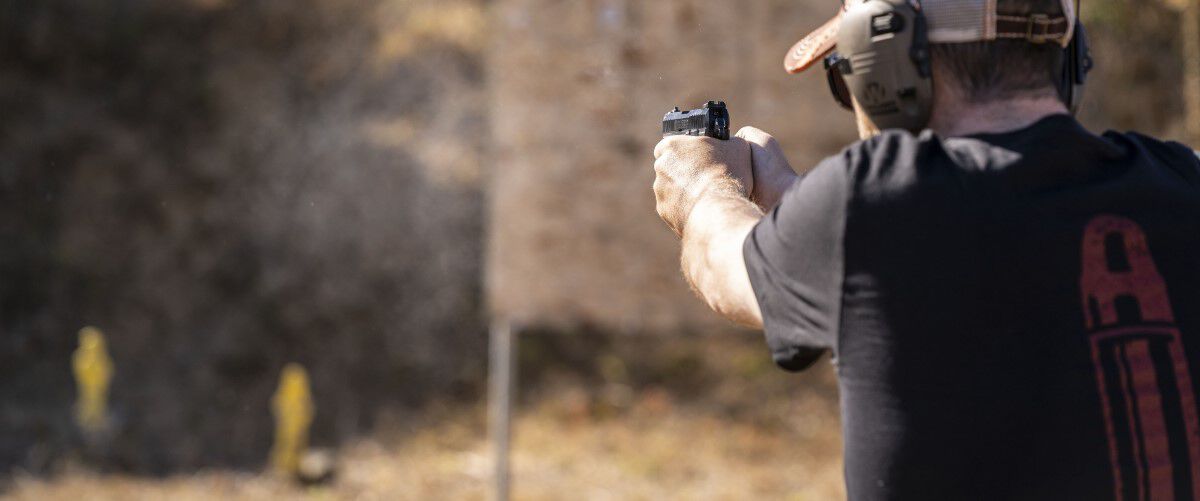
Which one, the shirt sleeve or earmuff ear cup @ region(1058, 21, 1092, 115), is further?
earmuff ear cup @ region(1058, 21, 1092, 115)

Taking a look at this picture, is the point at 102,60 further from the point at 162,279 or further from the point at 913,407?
the point at 913,407

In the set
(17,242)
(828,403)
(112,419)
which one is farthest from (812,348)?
(17,242)

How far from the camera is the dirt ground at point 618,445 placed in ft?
17.2

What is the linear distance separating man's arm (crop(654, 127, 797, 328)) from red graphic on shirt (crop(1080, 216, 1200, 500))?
0.34 metres

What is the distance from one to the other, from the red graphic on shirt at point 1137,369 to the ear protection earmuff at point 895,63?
23 cm

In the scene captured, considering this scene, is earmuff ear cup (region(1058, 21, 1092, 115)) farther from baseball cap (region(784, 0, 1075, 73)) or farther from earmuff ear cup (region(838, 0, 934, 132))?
earmuff ear cup (region(838, 0, 934, 132))

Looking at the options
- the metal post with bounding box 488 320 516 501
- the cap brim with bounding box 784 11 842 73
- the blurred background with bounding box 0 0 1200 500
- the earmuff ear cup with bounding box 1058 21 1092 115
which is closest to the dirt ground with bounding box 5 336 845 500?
the blurred background with bounding box 0 0 1200 500

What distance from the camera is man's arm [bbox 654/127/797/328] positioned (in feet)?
4.25

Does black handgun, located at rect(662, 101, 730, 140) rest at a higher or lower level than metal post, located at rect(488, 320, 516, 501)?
higher

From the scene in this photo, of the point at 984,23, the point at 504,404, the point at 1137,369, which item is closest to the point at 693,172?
the point at 984,23

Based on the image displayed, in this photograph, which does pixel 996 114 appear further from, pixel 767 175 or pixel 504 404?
pixel 504 404

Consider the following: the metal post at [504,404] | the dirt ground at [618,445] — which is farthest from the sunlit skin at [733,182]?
the dirt ground at [618,445]

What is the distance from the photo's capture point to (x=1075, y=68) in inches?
53.9

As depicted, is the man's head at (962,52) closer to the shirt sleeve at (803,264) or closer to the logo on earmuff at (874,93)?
the logo on earmuff at (874,93)
